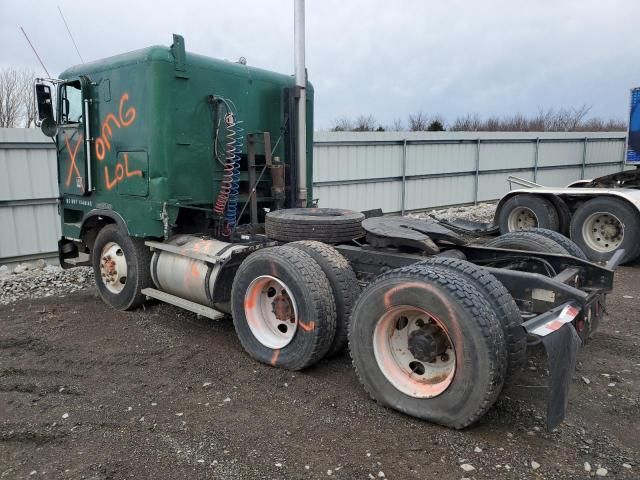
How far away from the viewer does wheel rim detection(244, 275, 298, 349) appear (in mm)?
4473

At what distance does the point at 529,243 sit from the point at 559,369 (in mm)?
2083

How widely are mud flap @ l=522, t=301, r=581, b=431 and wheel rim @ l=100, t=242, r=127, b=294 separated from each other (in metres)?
4.62

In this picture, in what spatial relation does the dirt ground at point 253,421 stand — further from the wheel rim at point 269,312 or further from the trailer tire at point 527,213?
the trailer tire at point 527,213

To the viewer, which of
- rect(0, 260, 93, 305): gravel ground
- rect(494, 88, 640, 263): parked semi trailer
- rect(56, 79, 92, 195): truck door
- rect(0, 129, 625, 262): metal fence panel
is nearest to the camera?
rect(56, 79, 92, 195): truck door

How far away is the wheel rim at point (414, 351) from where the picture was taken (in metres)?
3.48

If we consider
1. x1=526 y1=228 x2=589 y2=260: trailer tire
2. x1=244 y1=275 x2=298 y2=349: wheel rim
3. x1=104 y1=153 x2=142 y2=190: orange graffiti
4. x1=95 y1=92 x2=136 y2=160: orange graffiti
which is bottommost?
x1=244 y1=275 x2=298 y2=349: wheel rim

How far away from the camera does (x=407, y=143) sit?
13852 millimetres

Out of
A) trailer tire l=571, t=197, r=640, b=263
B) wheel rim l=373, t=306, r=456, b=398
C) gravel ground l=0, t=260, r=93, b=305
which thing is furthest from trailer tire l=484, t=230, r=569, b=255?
gravel ground l=0, t=260, r=93, b=305

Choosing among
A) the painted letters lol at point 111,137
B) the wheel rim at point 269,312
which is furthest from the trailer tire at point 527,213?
the painted letters lol at point 111,137

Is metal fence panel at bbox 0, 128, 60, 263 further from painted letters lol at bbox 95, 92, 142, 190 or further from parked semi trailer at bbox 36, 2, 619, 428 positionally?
painted letters lol at bbox 95, 92, 142, 190

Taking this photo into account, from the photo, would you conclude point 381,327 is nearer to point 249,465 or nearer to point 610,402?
point 249,465

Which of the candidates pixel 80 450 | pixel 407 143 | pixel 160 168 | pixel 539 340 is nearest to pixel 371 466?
pixel 539 340

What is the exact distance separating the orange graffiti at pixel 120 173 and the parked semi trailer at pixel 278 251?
0.07 feet

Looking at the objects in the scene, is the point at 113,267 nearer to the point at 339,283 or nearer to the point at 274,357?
the point at 274,357
